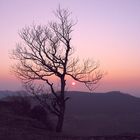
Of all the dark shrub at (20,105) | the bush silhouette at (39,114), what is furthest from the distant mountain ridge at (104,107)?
the bush silhouette at (39,114)

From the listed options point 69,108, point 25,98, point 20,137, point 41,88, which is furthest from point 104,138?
point 69,108

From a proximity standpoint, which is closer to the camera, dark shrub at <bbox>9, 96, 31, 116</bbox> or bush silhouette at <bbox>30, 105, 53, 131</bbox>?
bush silhouette at <bbox>30, 105, 53, 131</bbox>

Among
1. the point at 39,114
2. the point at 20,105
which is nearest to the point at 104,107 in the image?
the point at 20,105

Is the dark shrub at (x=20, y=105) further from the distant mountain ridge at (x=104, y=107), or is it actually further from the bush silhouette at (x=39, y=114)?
the distant mountain ridge at (x=104, y=107)

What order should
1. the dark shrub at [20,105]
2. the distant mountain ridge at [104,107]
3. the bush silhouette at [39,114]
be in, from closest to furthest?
the bush silhouette at [39,114] < the dark shrub at [20,105] < the distant mountain ridge at [104,107]

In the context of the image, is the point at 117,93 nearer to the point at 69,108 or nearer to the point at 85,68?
the point at 69,108

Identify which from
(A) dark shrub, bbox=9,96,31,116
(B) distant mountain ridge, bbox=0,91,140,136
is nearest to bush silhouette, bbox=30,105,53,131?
(A) dark shrub, bbox=9,96,31,116

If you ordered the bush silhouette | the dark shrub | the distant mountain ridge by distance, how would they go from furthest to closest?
the distant mountain ridge < the dark shrub < the bush silhouette

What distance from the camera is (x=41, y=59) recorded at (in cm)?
3209

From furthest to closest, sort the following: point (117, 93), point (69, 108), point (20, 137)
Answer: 1. point (117, 93)
2. point (69, 108)
3. point (20, 137)

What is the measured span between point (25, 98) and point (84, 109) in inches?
1199

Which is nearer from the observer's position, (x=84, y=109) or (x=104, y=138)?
(x=104, y=138)

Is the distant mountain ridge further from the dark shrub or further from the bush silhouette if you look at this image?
the bush silhouette

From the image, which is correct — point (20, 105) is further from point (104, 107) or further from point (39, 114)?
point (104, 107)
